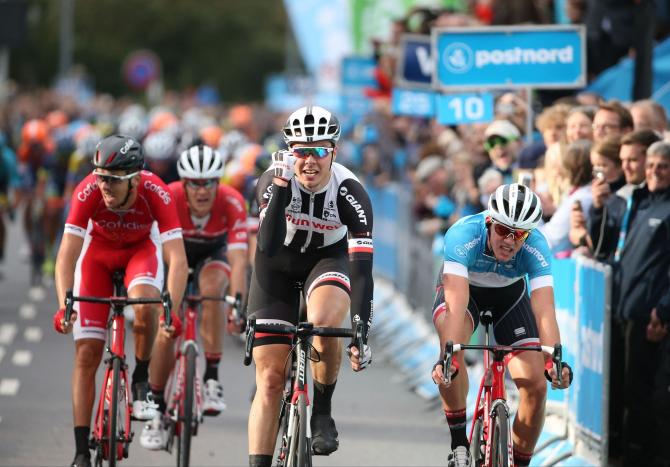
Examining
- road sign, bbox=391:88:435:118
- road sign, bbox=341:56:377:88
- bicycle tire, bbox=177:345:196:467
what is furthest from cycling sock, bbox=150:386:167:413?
road sign, bbox=341:56:377:88

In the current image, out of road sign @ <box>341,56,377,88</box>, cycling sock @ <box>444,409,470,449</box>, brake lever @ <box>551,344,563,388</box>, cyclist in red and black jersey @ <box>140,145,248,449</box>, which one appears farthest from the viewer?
road sign @ <box>341,56,377,88</box>

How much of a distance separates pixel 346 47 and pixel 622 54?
16846mm

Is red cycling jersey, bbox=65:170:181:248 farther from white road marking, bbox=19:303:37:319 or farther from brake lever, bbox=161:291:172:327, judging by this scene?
white road marking, bbox=19:303:37:319

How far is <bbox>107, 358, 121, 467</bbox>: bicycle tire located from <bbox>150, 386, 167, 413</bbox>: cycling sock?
1.25m

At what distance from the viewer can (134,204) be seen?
945 centimetres

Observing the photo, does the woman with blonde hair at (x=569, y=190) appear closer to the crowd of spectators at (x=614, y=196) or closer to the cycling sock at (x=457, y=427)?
the crowd of spectators at (x=614, y=196)

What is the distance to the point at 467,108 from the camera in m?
14.1

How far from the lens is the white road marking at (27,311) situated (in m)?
18.6

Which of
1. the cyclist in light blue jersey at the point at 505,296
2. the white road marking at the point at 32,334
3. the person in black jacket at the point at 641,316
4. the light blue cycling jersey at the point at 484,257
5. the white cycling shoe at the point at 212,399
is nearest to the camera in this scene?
the cyclist in light blue jersey at the point at 505,296

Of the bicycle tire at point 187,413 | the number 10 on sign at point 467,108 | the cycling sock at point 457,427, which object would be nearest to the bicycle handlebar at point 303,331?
the cycling sock at point 457,427

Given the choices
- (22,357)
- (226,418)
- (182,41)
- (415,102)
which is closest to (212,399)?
(226,418)

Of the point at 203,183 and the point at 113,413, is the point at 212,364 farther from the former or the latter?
the point at 113,413

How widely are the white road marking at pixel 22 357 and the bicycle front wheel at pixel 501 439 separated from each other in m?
7.74

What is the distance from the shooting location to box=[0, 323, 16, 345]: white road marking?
655 inches
